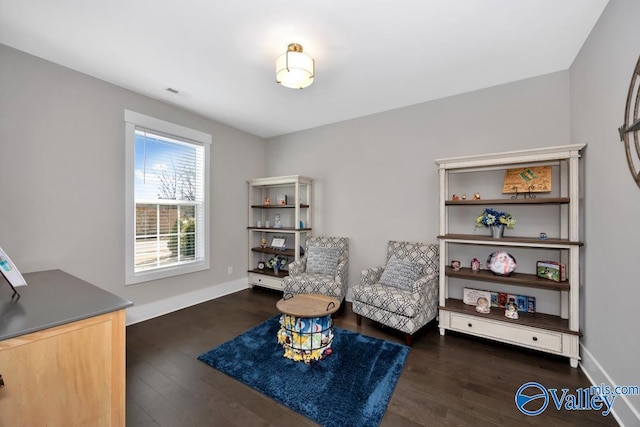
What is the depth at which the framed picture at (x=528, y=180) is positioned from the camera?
2.55m

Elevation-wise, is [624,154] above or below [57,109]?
below

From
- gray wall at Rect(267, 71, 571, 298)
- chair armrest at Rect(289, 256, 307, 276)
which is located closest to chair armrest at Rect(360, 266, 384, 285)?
gray wall at Rect(267, 71, 571, 298)

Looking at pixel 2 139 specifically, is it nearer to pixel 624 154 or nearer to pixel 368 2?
pixel 368 2

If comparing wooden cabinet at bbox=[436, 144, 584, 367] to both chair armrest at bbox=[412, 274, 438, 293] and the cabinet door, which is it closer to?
chair armrest at bbox=[412, 274, 438, 293]

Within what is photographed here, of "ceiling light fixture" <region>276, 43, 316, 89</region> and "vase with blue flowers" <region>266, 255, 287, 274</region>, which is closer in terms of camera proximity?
"ceiling light fixture" <region>276, 43, 316, 89</region>

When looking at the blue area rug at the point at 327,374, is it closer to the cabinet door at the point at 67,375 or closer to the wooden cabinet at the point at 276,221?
the cabinet door at the point at 67,375

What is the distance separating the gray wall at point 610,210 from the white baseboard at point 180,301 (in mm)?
4140

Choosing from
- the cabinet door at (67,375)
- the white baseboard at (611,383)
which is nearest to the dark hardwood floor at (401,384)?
the white baseboard at (611,383)

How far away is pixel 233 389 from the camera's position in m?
1.92

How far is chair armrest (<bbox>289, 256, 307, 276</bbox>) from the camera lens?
3.69 m

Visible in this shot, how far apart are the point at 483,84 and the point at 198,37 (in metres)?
2.87

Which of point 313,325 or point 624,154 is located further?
point 313,325

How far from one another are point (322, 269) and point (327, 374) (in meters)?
1.63

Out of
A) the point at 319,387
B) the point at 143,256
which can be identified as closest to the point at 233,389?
the point at 319,387
